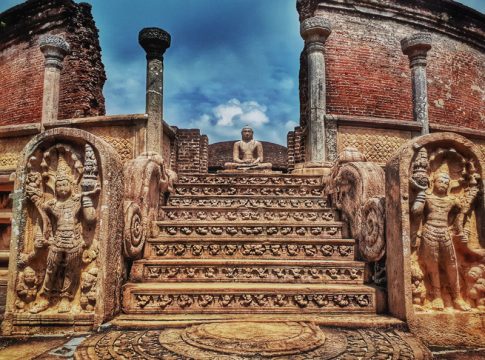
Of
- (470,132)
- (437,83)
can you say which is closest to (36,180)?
(470,132)

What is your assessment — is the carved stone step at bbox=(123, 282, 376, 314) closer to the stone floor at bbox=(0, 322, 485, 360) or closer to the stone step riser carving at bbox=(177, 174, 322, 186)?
the stone floor at bbox=(0, 322, 485, 360)

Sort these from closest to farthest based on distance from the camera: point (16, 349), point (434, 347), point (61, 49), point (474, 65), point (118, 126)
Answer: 1. point (16, 349)
2. point (434, 347)
3. point (118, 126)
4. point (61, 49)
5. point (474, 65)

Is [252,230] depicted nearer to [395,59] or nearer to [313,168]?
[313,168]

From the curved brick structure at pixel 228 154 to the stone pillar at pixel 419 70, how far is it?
10.8m

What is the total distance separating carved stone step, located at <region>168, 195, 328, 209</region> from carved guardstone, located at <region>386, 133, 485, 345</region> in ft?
6.20

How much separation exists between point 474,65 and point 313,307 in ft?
51.4

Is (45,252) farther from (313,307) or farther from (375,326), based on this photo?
(375,326)

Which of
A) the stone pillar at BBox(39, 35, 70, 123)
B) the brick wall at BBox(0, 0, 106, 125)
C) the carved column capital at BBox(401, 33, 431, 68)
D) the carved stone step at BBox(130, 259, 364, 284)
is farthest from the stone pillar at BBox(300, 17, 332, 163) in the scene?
the brick wall at BBox(0, 0, 106, 125)

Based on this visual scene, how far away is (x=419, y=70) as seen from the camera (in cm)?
835

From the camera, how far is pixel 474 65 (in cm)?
1511

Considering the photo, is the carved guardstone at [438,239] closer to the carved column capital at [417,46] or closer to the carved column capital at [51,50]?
the carved column capital at [417,46]

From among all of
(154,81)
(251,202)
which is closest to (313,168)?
(251,202)

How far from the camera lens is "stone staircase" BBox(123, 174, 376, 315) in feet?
11.1

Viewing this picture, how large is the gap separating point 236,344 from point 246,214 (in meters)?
2.46
